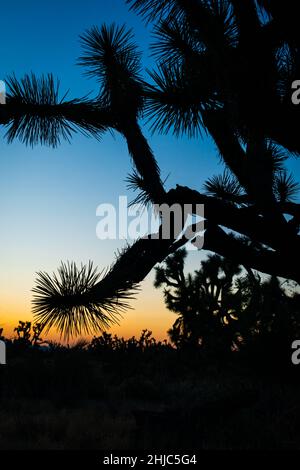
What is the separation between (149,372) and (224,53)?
11.7 meters

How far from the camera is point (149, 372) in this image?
43.2ft

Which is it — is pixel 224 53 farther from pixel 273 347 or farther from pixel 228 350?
pixel 228 350

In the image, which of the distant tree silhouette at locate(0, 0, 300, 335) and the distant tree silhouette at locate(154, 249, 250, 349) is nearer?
the distant tree silhouette at locate(0, 0, 300, 335)

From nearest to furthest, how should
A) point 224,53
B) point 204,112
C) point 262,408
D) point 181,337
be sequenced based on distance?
point 224,53 → point 204,112 → point 262,408 → point 181,337

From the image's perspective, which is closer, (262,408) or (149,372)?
(262,408)

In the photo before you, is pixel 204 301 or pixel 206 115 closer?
pixel 206 115

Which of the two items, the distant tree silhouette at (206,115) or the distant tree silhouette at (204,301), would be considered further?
the distant tree silhouette at (204,301)

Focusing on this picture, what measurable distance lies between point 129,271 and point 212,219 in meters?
0.74

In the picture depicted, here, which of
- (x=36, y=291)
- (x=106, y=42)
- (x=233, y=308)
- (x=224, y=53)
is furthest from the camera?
(x=233, y=308)

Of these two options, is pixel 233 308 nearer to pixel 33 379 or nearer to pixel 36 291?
pixel 33 379

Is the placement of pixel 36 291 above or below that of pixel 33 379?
above

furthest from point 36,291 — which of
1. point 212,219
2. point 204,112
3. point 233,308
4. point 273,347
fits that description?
point 233,308
